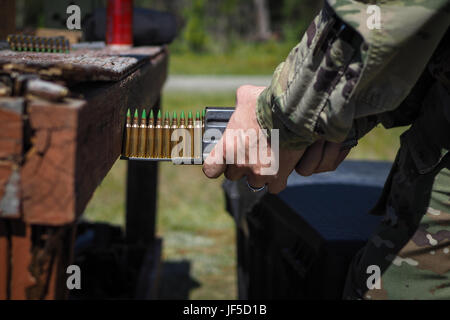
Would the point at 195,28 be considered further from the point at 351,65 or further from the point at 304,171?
the point at 351,65

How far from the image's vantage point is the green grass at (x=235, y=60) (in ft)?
46.5

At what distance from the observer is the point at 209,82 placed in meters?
12.0

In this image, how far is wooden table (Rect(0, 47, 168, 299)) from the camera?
925mm

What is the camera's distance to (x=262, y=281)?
113 inches

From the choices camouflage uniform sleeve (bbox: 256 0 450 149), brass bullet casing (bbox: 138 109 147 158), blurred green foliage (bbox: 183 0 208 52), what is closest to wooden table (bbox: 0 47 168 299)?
brass bullet casing (bbox: 138 109 147 158)

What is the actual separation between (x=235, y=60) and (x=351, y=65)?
51.9ft

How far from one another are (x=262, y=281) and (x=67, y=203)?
80.9 inches

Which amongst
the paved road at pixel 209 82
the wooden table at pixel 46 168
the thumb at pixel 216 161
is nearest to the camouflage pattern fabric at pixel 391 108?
the thumb at pixel 216 161

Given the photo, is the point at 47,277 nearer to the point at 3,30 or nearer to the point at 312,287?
the point at 312,287

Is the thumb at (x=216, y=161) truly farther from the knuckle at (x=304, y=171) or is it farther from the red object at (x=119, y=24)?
the red object at (x=119, y=24)
